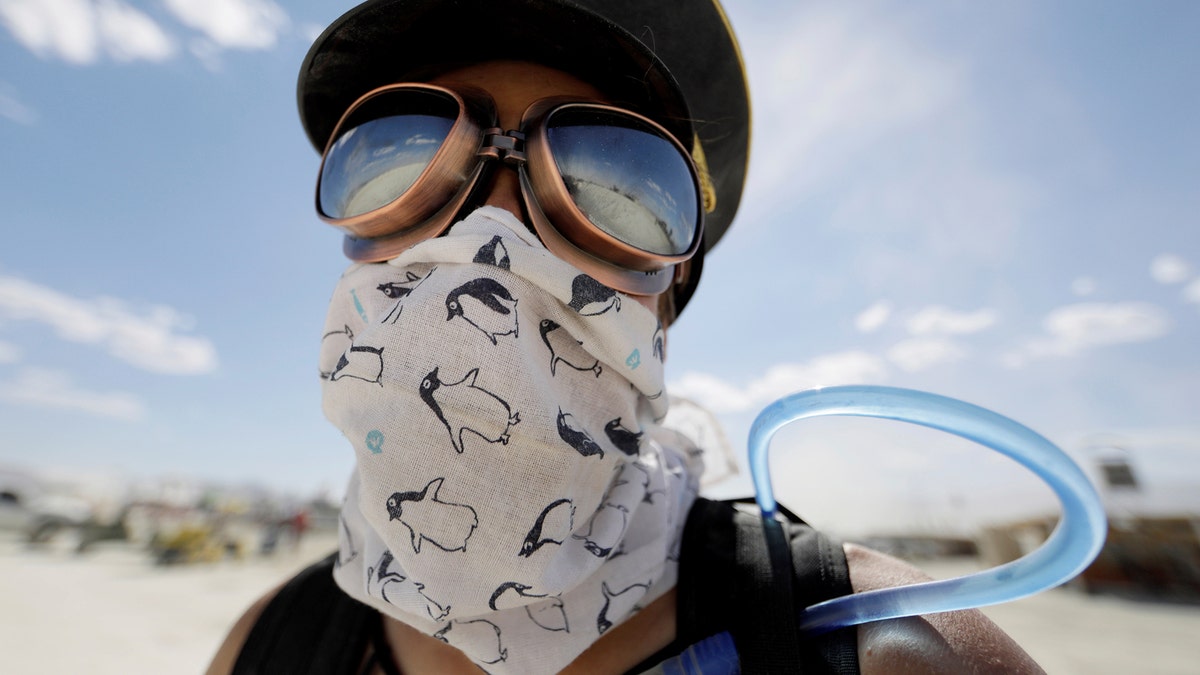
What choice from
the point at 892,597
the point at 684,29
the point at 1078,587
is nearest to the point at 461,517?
the point at 892,597

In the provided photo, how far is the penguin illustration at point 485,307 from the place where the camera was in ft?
2.96

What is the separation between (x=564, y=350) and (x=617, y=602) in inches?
20.9

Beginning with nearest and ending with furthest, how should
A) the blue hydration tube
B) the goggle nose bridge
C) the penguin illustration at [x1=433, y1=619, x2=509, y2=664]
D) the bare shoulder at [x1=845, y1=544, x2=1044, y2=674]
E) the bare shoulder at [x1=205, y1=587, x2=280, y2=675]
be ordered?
the blue hydration tube < the bare shoulder at [x1=845, y1=544, x2=1044, y2=674] < the penguin illustration at [x1=433, y1=619, x2=509, y2=664] < the goggle nose bridge < the bare shoulder at [x1=205, y1=587, x2=280, y2=675]

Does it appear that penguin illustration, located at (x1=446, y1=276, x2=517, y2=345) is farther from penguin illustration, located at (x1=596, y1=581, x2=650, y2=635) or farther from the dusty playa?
the dusty playa

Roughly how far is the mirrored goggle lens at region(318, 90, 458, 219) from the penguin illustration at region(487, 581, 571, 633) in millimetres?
902

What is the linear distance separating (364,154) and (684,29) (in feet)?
3.17

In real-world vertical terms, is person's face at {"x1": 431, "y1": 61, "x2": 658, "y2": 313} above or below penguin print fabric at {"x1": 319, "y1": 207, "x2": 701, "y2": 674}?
above

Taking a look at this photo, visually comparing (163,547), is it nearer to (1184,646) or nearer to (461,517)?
Answer: (461,517)

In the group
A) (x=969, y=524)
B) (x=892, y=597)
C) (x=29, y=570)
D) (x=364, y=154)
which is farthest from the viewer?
(x=969, y=524)

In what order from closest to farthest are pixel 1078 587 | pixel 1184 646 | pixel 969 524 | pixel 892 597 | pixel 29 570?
1. pixel 892 597
2. pixel 1184 646
3. pixel 29 570
4. pixel 1078 587
5. pixel 969 524

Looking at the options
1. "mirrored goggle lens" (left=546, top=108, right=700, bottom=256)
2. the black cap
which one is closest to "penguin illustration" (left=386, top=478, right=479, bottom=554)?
"mirrored goggle lens" (left=546, top=108, right=700, bottom=256)

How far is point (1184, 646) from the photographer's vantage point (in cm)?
830

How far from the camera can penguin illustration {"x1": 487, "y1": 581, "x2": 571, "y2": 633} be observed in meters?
0.87

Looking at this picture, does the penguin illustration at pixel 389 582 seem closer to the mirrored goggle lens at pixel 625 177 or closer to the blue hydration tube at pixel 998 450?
the blue hydration tube at pixel 998 450
